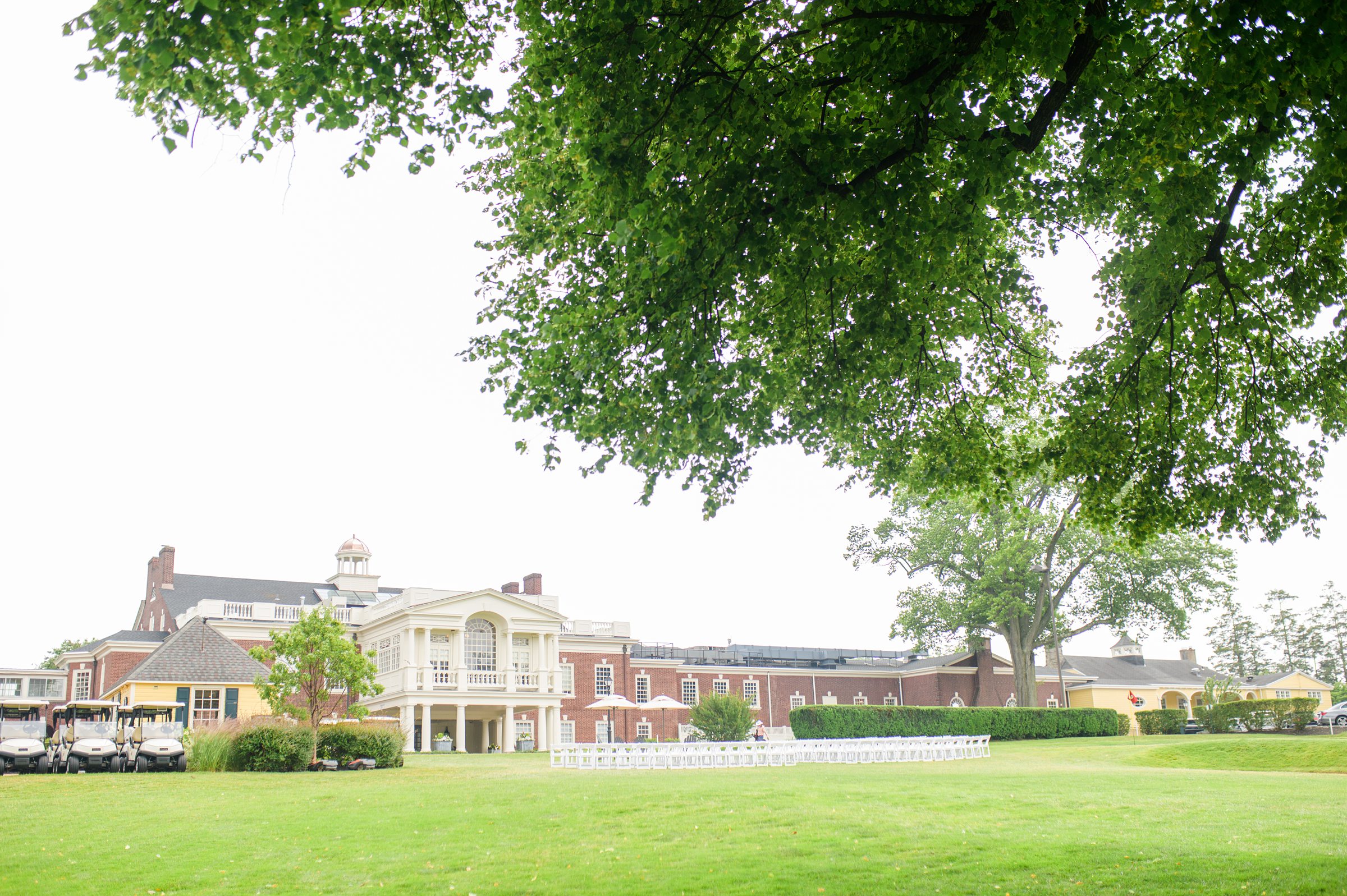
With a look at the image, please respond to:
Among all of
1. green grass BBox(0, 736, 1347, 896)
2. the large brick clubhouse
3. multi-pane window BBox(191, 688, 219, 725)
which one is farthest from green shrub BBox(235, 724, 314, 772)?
multi-pane window BBox(191, 688, 219, 725)

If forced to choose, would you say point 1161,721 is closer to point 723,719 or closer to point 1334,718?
point 1334,718

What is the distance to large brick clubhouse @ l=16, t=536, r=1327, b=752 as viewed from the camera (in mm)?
37188

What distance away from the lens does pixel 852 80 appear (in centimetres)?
795

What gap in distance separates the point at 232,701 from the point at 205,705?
1033 mm

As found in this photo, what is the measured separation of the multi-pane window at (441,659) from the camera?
43.7 meters

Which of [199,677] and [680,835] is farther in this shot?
[199,677]

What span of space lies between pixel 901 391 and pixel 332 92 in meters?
7.48

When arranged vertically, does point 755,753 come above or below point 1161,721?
above

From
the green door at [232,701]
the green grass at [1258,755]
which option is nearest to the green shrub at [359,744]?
the green door at [232,701]

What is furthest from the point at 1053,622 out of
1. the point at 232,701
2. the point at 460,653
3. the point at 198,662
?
the point at 198,662

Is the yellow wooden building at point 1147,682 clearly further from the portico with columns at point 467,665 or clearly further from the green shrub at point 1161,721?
the portico with columns at point 467,665

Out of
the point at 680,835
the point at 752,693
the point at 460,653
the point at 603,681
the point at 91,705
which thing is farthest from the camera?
the point at 752,693

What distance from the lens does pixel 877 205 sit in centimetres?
789

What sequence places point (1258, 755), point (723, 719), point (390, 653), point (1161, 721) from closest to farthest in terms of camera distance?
point (1258, 755) < point (723, 719) < point (390, 653) < point (1161, 721)
